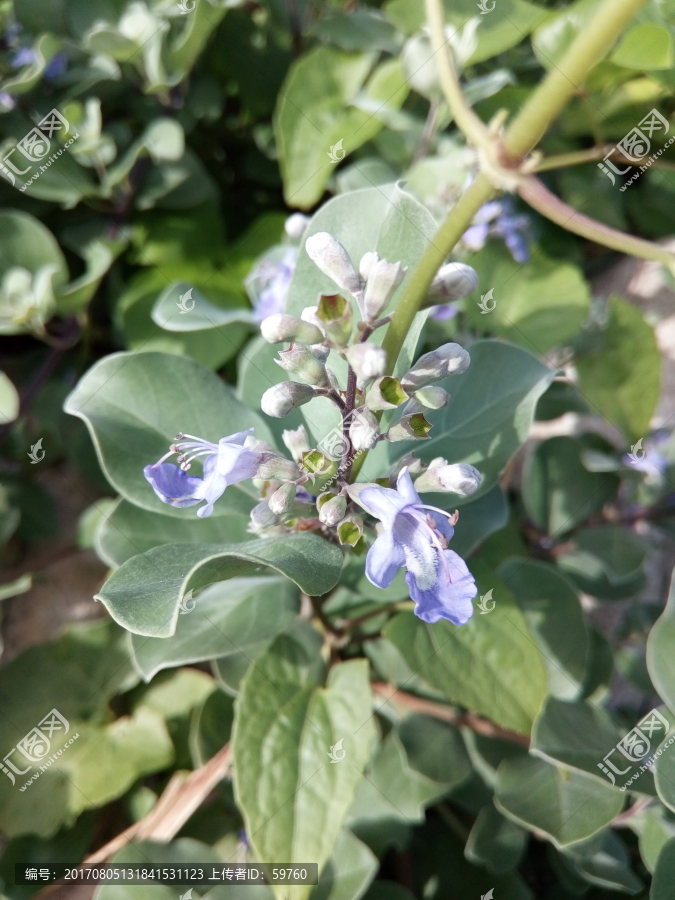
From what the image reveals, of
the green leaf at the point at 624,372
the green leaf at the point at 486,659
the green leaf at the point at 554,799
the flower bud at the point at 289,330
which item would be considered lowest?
the green leaf at the point at 554,799

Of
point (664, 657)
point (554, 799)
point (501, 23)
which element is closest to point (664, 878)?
point (554, 799)

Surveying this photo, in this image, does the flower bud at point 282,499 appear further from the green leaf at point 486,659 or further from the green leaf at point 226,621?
the green leaf at point 486,659

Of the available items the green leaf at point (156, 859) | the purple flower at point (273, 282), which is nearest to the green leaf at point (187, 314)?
the purple flower at point (273, 282)

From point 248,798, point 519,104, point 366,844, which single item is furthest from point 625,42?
point 366,844

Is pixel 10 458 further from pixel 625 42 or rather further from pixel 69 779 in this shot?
pixel 625 42

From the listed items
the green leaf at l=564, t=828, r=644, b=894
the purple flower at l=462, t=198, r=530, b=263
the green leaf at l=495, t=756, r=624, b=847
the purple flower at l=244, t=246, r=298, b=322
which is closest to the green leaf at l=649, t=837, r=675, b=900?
the green leaf at l=495, t=756, r=624, b=847

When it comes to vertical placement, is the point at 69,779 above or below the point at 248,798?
below

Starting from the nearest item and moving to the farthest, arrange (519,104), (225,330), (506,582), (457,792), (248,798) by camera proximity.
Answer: (248,798), (506,582), (457,792), (225,330), (519,104)
